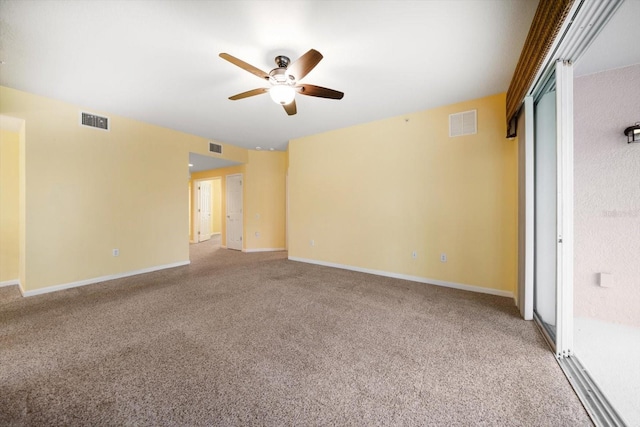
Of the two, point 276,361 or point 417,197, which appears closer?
point 276,361

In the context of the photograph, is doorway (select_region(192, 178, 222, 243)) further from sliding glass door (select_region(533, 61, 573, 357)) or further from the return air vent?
sliding glass door (select_region(533, 61, 573, 357))

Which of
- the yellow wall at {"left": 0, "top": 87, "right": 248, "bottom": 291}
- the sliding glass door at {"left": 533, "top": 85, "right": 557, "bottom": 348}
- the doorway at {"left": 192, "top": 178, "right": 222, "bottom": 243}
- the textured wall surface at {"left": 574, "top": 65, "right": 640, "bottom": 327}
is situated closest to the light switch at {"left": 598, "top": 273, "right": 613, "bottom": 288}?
the textured wall surface at {"left": 574, "top": 65, "right": 640, "bottom": 327}

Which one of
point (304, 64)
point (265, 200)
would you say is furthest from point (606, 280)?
point (265, 200)

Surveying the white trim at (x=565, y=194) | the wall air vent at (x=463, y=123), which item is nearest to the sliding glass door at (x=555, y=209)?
the white trim at (x=565, y=194)

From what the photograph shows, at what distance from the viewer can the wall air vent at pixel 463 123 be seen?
325 cm

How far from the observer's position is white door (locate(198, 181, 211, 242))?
7.85 meters

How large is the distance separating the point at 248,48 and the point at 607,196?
375 centimetres

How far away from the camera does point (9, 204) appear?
3506 mm

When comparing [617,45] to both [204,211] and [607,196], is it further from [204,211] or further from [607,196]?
[204,211]

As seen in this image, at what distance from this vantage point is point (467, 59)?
2.33 meters

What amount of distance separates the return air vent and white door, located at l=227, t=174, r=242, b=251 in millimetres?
A: 2961

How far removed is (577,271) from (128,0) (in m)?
4.58

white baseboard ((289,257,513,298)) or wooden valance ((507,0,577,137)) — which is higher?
wooden valance ((507,0,577,137))

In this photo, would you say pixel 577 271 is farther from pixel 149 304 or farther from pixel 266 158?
pixel 266 158
